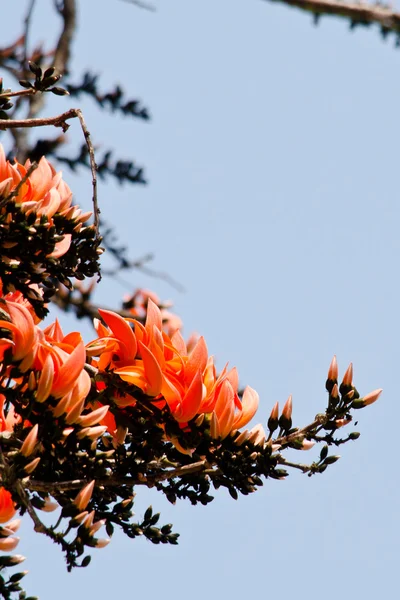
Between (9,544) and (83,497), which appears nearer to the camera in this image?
(83,497)

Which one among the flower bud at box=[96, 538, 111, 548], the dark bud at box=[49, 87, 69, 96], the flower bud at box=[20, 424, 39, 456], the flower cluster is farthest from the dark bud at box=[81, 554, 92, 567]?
the dark bud at box=[49, 87, 69, 96]

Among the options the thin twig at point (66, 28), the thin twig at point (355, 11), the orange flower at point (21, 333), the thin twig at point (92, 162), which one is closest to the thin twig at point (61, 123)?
the thin twig at point (92, 162)

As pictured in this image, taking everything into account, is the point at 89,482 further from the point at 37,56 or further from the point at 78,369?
the point at 37,56

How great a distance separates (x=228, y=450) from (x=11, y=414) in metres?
0.37

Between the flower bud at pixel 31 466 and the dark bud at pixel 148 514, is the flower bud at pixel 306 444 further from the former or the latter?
the flower bud at pixel 31 466

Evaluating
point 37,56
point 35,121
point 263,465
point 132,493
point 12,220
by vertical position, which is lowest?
point 132,493

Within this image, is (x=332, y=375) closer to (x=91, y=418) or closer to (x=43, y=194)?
(x=91, y=418)

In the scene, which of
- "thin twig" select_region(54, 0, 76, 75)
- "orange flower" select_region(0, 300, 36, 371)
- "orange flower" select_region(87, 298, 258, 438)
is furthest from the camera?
"thin twig" select_region(54, 0, 76, 75)

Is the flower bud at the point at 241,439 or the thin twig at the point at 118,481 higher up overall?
the flower bud at the point at 241,439

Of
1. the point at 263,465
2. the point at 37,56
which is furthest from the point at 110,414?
the point at 37,56

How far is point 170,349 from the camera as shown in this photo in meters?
1.50

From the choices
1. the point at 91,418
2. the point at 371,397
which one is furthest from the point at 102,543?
the point at 371,397

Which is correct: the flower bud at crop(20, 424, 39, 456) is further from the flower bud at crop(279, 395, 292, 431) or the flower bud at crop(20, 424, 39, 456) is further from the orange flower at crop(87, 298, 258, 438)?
the flower bud at crop(279, 395, 292, 431)

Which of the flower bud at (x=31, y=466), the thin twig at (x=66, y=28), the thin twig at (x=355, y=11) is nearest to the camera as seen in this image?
the flower bud at (x=31, y=466)
